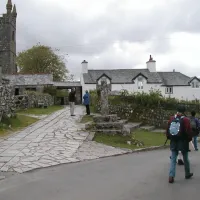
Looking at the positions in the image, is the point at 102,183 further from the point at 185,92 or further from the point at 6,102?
the point at 185,92

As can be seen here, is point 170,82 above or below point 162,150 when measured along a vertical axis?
above


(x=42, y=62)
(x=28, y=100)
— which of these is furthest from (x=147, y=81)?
(x=28, y=100)

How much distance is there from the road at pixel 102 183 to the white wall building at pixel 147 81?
41440mm

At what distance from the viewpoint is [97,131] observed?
45.9ft

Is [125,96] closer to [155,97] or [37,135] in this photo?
[155,97]

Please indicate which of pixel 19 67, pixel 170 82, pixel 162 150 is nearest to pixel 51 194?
pixel 162 150

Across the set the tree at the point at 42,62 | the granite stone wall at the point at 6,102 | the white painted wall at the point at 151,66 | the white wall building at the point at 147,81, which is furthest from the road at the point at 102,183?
the tree at the point at 42,62

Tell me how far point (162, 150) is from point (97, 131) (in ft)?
10.7

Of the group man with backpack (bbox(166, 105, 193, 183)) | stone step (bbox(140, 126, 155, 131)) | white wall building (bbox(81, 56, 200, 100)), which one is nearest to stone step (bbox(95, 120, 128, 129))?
stone step (bbox(140, 126, 155, 131))

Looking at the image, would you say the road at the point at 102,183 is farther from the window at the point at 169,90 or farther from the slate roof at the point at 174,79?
A: the slate roof at the point at 174,79

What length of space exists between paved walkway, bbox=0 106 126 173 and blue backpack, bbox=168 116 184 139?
302 centimetres

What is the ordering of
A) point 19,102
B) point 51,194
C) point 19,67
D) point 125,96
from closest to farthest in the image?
point 51,194 → point 125,96 → point 19,102 → point 19,67

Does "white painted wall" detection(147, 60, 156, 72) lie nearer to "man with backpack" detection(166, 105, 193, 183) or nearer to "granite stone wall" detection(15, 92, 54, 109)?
"granite stone wall" detection(15, 92, 54, 109)

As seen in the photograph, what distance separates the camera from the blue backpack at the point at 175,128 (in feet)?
23.5
